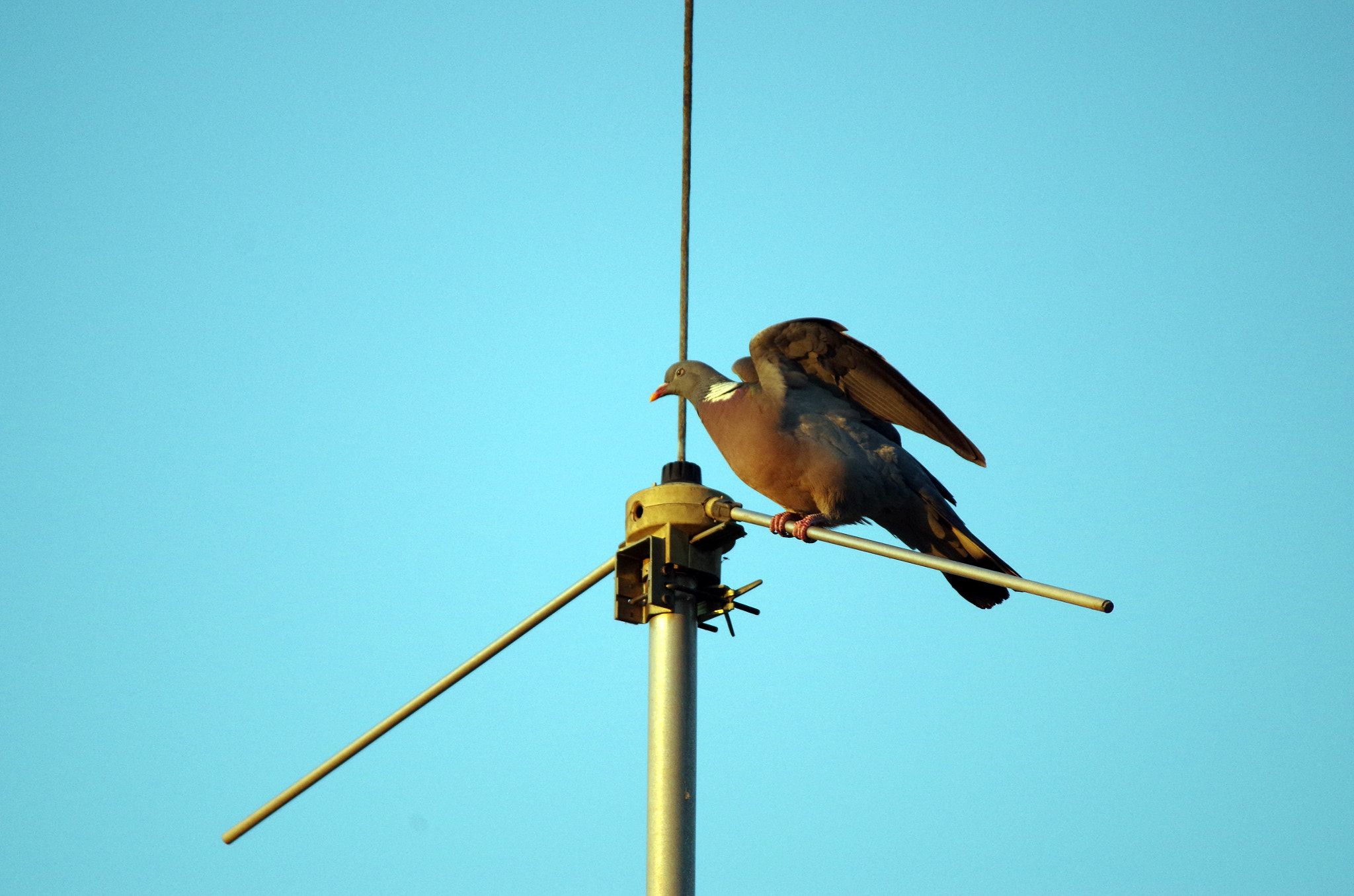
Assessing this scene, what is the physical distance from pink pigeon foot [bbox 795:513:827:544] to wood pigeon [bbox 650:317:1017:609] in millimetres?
11

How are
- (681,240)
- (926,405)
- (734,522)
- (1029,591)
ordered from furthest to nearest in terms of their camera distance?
(926,405) → (681,240) → (734,522) → (1029,591)

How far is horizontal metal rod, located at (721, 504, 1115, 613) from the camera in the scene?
3.19 m

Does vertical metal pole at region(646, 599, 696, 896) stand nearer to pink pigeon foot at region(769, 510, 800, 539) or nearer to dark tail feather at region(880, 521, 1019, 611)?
pink pigeon foot at region(769, 510, 800, 539)

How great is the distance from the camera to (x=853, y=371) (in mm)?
6527

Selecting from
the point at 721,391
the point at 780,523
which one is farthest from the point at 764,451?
the point at 780,523

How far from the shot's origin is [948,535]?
6555mm

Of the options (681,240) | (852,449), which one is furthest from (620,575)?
(852,449)

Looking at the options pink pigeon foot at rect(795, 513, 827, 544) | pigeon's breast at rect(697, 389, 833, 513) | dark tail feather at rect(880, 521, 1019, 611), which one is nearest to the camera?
pink pigeon foot at rect(795, 513, 827, 544)

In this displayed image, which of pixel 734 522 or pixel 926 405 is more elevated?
pixel 926 405

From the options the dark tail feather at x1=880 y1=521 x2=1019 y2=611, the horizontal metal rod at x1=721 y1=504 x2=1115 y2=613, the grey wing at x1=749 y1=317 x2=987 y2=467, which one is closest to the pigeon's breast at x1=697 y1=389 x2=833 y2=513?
the grey wing at x1=749 y1=317 x2=987 y2=467

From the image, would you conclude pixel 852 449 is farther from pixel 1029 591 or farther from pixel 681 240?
pixel 1029 591

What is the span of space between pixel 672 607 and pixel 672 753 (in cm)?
45

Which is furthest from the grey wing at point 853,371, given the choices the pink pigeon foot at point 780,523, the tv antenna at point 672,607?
the tv antenna at point 672,607

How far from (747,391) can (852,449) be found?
0.59 meters
